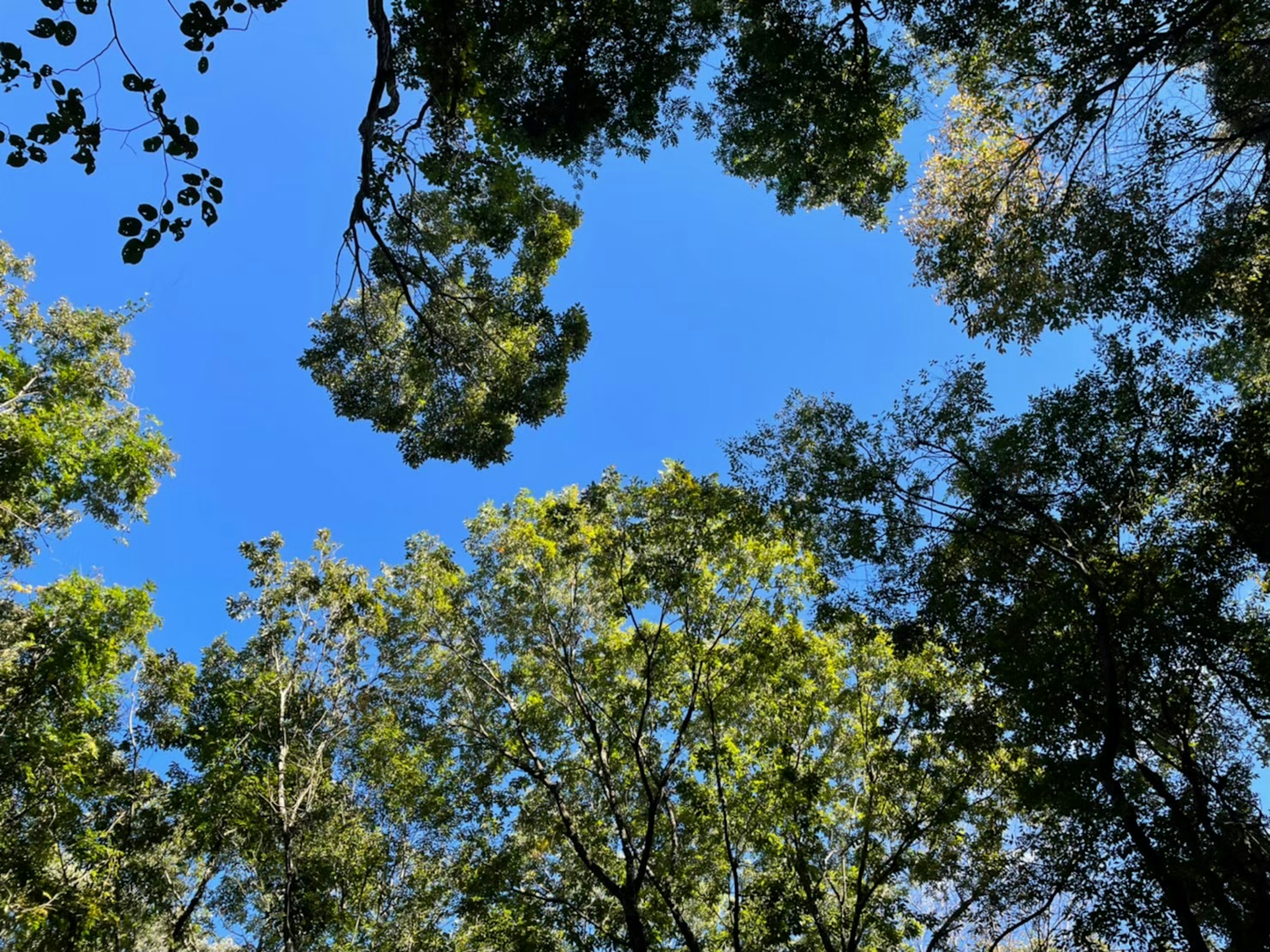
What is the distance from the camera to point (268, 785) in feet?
44.7

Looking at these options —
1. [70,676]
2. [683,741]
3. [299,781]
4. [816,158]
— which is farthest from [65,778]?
[816,158]

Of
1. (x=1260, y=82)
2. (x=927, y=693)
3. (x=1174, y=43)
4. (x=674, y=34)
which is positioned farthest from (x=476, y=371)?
(x=1260, y=82)

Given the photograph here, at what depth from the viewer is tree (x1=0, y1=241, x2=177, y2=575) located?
981cm

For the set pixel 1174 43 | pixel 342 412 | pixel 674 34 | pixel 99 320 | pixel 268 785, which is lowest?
pixel 268 785

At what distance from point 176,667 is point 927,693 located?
15.4m

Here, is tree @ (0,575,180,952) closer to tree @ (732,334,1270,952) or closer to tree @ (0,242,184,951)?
tree @ (0,242,184,951)

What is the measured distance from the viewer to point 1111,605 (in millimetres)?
8633

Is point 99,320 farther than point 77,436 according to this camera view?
Yes

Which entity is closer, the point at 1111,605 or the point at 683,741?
the point at 1111,605

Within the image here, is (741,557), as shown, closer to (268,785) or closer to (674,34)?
(674,34)

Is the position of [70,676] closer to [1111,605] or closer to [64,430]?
[64,430]

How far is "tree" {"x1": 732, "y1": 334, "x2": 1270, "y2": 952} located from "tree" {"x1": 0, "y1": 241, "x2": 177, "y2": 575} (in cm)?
1128

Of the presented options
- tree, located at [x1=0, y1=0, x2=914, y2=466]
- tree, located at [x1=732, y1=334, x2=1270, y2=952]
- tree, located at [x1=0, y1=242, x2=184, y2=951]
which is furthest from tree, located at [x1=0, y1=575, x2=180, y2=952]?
tree, located at [x1=732, y1=334, x2=1270, y2=952]

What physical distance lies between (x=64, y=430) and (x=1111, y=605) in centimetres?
1504
